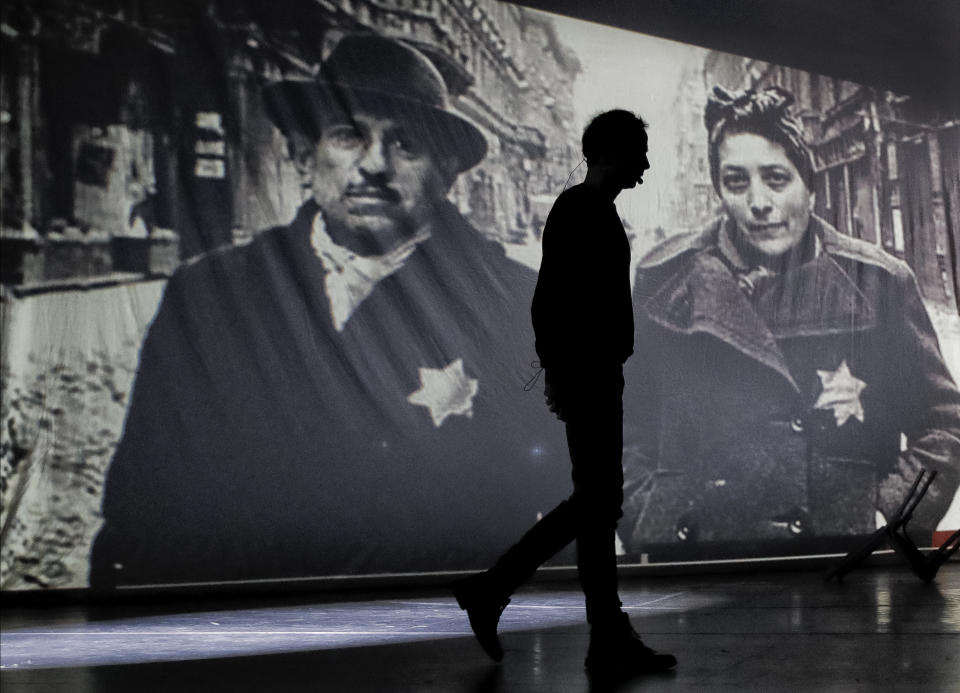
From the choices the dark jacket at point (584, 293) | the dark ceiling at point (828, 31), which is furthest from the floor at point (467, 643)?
the dark ceiling at point (828, 31)

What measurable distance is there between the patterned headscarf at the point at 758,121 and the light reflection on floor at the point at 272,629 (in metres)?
2.29

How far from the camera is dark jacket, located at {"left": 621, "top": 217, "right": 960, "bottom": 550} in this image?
4.92 meters

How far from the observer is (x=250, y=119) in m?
4.32

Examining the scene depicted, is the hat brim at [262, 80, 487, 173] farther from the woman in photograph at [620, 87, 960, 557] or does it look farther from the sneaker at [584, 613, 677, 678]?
the sneaker at [584, 613, 677, 678]

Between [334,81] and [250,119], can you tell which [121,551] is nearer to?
[250,119]

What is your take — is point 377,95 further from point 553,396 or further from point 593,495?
point 593,495

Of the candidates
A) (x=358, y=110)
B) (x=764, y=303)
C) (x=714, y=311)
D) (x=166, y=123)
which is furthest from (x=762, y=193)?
(x=166, y=123)

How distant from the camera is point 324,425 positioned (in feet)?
14.0

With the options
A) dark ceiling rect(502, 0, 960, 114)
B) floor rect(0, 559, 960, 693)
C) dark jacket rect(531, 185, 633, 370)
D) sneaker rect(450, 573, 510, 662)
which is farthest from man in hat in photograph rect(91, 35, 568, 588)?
dark jacket rect(531, 185, 633, 370)

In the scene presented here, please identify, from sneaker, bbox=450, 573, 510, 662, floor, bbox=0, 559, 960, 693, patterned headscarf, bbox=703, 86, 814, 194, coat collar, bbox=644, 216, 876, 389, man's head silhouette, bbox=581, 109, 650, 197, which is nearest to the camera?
floor, bbox=0, 559, 960, 693

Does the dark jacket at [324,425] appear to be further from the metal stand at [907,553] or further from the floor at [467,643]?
the metal stand at [907,553]

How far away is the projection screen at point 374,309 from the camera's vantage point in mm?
3992

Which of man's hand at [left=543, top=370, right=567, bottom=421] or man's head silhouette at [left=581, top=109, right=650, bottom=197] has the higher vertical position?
man's head silhouette at [left=581, top=109, right=650, bottom=197]

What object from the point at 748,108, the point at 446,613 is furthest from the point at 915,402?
the point at 446,613
